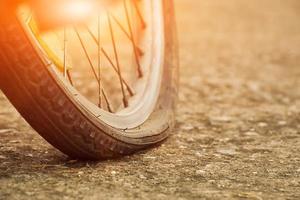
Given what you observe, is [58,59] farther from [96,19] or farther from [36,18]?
[96,19]

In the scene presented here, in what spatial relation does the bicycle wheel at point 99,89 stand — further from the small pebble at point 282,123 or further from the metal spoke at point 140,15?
the small pebble at point 282,123

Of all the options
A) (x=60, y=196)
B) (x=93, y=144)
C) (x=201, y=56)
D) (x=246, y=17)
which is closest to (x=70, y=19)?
(x=93, y=144)

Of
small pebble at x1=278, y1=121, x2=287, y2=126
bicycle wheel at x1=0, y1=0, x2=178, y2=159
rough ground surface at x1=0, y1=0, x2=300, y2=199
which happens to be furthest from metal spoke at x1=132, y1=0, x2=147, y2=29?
small pebble at x1=278, y1=121, x2=287, y2=126

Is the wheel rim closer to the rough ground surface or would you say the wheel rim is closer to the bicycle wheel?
the bicycle wheel

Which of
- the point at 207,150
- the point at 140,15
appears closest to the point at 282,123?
the point at 207,150

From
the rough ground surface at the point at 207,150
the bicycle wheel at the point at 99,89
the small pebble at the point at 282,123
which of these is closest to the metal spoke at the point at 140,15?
the bicycle wheel at the point at 99,89

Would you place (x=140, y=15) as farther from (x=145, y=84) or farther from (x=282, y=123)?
(x=282, y=123)

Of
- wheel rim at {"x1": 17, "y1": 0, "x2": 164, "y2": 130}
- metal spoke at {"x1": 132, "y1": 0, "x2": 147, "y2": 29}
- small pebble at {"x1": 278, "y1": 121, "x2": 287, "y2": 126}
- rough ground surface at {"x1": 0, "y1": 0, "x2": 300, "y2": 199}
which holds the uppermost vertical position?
metal spoke at {"x1": 132, "y1": 0, "x2": 147, "y2": 29}
